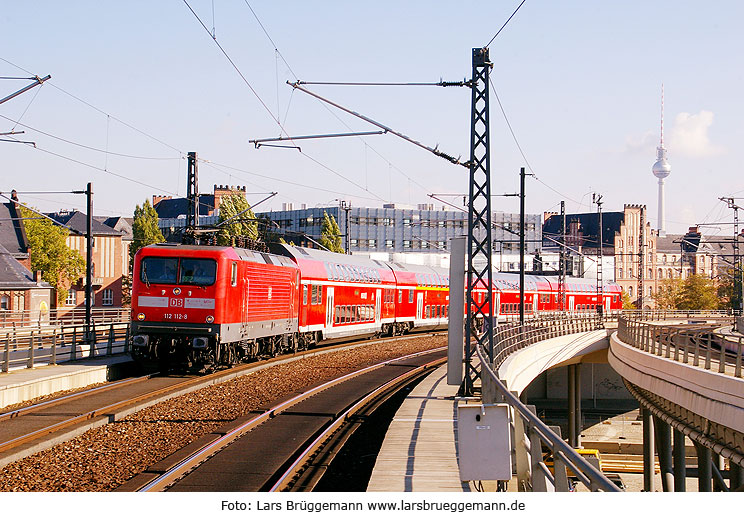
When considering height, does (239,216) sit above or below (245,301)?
above

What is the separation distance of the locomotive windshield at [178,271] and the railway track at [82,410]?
251 cm

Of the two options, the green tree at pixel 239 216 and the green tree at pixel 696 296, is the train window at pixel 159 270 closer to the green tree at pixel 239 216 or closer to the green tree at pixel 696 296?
the green tree at pixel 239 216

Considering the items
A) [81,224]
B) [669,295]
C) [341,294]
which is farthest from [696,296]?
[341,294]

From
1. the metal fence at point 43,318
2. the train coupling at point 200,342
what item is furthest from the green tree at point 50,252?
the train coupling at point 200,342

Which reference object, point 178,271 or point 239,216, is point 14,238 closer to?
point 239,216

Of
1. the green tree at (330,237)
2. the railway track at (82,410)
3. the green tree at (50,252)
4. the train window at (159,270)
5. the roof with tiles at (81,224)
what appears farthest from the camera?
the green tree at (330,237)

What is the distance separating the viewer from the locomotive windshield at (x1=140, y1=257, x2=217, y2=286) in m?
24.3

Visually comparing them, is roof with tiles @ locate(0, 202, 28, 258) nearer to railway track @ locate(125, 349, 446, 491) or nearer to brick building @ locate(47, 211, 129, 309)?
brick building @ locate(47, 211, 129, 309)

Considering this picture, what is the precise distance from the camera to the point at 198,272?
24359 millimetres

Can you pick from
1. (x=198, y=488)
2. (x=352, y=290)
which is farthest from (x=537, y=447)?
(x=352, y=290)

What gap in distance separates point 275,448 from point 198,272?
404 inches

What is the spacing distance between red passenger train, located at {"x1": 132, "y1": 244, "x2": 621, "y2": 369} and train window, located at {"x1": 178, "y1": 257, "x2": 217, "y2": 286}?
3 cm

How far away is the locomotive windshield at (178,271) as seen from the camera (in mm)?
24312

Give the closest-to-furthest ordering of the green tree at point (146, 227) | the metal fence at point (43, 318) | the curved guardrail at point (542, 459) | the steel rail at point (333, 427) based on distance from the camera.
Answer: the curved guardrail at point (542, 459) → the steel rail at point (333, 427) → the metal fence at point (43, 318) → the green tree at point (146, 227)
